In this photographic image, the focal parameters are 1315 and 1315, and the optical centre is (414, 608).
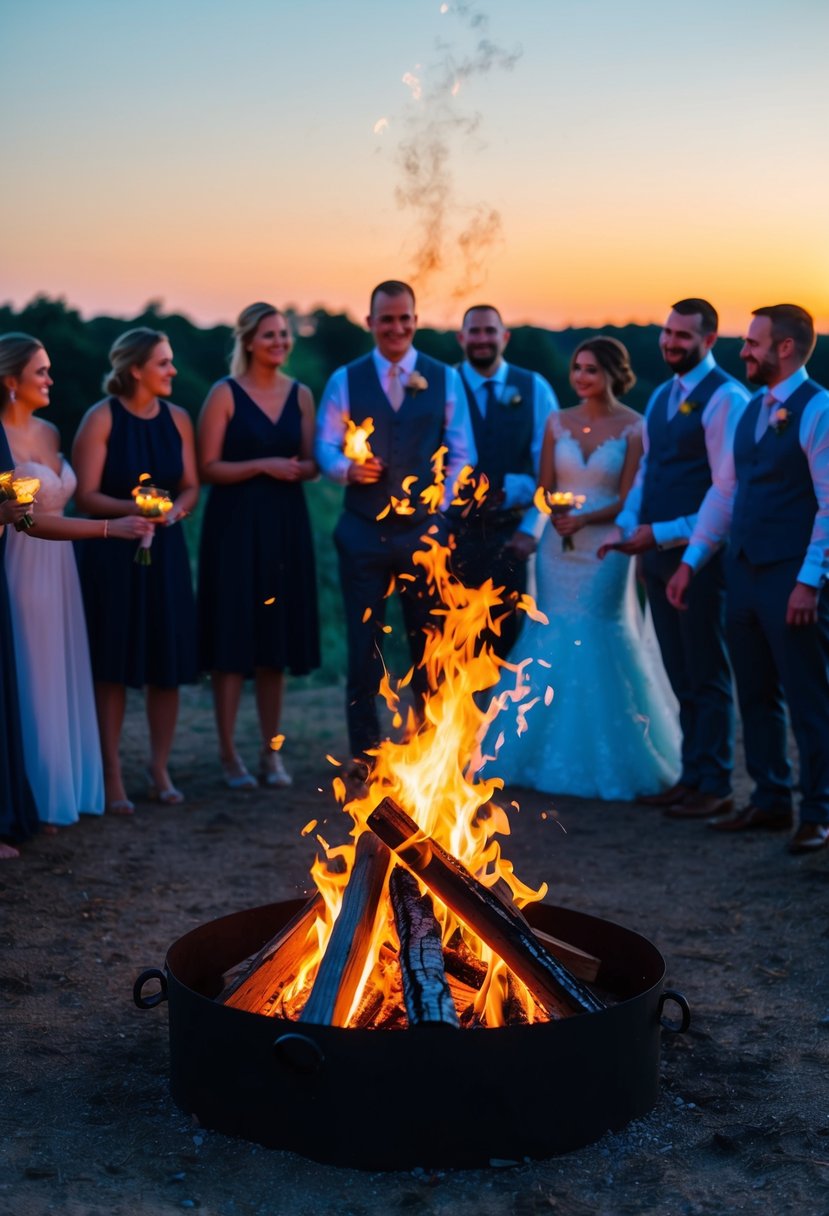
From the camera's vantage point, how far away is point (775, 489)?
6547mm

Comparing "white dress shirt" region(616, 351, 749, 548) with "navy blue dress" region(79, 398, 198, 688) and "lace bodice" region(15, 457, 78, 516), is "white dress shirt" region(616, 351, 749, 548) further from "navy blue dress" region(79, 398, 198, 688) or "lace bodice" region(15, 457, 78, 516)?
"lace bodice" region(15, 457, 78, 516)

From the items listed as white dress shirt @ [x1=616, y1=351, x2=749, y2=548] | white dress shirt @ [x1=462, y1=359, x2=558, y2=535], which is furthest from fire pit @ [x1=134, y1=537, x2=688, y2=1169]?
white dress shirt @ [x1=462, y1=359, x2=558, y2=535]

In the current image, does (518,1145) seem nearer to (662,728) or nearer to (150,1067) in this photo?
(150,1067)

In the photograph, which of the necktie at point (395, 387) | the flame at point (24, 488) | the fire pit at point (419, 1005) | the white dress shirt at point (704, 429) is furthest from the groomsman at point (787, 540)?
the flame at point (24, 488)

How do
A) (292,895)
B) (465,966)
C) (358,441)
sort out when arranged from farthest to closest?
(358,441) → (292,895) → (465,966)

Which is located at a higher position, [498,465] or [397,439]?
[397,439]

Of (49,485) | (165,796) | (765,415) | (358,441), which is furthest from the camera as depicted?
(165,796)

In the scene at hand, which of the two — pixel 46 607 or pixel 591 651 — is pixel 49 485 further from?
pixel 591 651

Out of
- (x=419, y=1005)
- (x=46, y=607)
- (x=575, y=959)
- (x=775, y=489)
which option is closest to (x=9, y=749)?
(x=46, y=607)

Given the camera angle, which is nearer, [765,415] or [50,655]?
[765,415]

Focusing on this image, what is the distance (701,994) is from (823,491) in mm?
2555

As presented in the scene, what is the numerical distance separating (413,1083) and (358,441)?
15.1 feet

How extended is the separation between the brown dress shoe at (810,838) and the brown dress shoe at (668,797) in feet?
3.64

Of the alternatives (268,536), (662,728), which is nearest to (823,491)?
(662,728)
